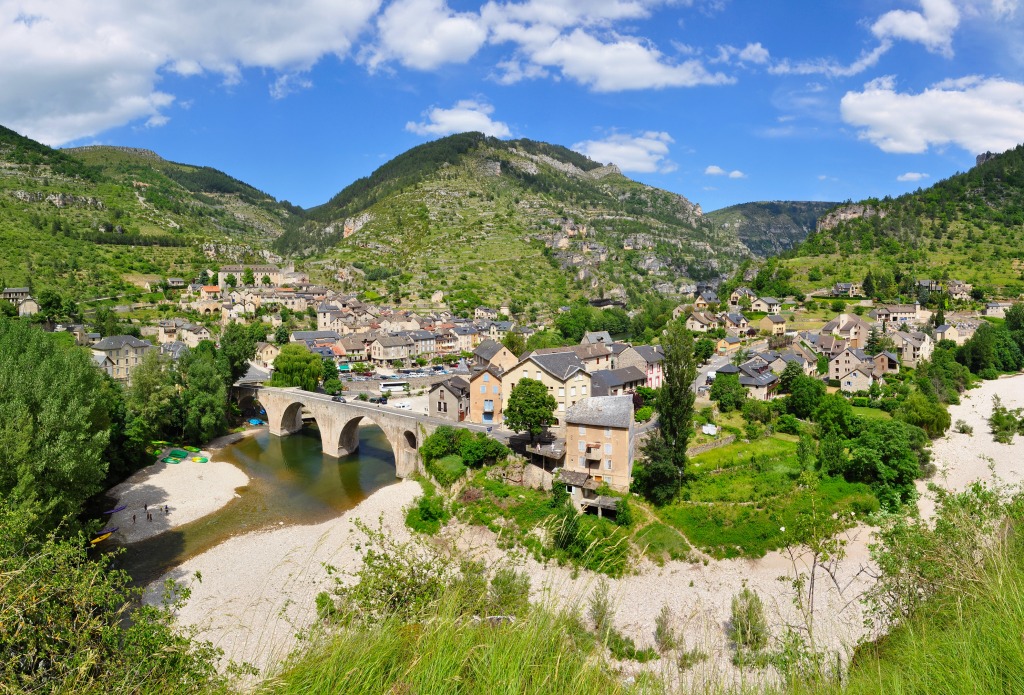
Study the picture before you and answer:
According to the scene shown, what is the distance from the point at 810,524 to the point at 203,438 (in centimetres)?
4537

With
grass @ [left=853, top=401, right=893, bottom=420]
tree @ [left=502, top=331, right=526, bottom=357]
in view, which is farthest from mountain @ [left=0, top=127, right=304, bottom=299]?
grass @ [left=853, top=401, right=893, bottom=420]

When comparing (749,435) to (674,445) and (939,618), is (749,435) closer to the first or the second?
(674,445)

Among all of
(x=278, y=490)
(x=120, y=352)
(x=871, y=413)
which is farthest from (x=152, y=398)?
(x=871, y=413)

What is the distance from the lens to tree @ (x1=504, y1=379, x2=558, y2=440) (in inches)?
1313

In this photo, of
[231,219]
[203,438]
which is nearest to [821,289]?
[203,438]

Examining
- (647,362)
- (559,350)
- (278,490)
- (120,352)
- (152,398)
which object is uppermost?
Answer: (559,350)

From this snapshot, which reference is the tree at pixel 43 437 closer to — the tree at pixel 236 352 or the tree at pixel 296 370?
the tree at pixel 296 370

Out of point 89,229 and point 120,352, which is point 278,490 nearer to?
point 120,352

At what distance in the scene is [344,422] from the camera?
140ft

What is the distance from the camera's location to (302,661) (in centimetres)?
456

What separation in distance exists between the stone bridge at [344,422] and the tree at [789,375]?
29.8m

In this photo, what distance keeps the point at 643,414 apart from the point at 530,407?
11.5 metres

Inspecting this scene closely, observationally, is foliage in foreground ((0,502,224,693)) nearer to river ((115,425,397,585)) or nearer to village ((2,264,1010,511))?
river ((115,425,397,585))

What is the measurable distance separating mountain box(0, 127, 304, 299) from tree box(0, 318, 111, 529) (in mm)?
67923
